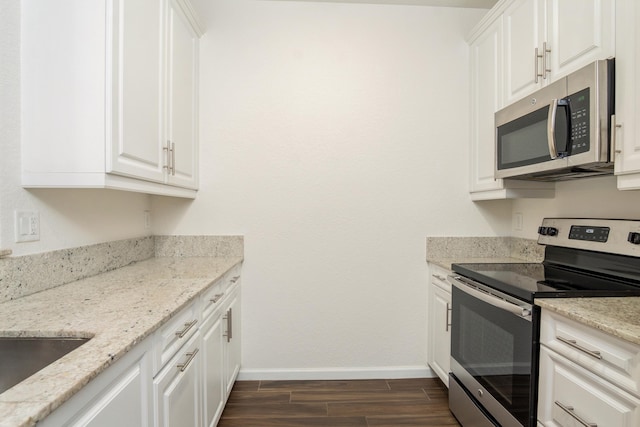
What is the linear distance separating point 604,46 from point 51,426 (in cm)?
202

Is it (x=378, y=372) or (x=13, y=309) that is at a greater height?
(x=13, y=309)

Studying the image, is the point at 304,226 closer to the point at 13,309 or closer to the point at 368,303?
the point at 368,303

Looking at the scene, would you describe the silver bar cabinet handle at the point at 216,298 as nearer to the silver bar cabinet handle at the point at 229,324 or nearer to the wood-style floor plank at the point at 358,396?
the silver bar cabinet handle at the point at 229,324

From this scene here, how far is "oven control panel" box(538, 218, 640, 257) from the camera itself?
1479mm

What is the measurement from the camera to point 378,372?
238 centimetres

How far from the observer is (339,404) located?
2.07 m

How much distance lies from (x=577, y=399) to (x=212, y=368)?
1470 mm

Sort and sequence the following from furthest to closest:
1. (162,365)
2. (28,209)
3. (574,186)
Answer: (574,186)
(28,209)
(162,365)

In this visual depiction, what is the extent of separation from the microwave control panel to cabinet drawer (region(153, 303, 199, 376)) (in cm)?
170

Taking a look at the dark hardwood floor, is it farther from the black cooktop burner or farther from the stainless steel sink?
the stainless steel sink

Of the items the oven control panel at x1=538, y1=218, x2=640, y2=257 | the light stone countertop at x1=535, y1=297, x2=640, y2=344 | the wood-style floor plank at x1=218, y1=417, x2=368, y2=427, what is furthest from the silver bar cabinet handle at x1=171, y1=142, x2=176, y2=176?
the oven control panel at x1=538, y1=218, x2=640, y2=257

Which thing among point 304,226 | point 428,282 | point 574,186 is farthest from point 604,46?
point 304,226

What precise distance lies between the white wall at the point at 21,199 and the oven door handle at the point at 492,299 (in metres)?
1.90

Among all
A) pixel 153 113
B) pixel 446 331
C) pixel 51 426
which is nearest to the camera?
pixel 51 426
